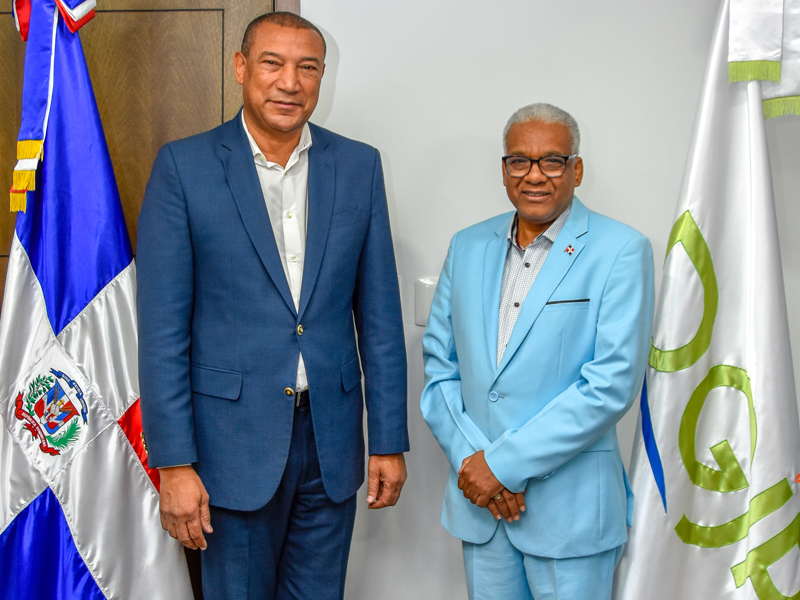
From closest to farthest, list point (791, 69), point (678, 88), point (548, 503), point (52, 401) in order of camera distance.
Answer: point (548, 503) < point (791, 69) < point (52, 401) < point (678, 88)

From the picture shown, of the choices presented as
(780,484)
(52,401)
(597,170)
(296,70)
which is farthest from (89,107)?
(780,484)

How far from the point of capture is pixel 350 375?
5.61 feet

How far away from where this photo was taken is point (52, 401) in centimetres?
191

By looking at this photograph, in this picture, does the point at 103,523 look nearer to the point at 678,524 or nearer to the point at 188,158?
the point at 188,158

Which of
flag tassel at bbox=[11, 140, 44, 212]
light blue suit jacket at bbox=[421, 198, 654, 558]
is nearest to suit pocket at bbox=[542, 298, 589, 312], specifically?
light blue suit jacket at bbox=[421, 198, 654, 558]

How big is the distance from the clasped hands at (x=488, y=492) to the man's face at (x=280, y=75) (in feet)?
2.94

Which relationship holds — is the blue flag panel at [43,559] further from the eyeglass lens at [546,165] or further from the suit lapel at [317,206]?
the eyeglass lens at [546,165]

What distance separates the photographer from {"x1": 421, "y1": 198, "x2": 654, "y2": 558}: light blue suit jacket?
1.57m

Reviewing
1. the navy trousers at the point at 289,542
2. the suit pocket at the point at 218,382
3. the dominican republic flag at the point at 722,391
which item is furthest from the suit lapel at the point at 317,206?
the dominican republic flag at the point at 722,391

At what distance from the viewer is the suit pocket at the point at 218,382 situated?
1607 mm

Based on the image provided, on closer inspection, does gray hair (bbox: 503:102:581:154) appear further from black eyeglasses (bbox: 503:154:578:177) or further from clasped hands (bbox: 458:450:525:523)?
clasped hands (bbox: 458:450:525:523)

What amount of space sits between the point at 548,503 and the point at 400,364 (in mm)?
482

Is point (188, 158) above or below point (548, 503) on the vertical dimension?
above

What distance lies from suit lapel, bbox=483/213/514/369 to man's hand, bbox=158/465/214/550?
74 cm
